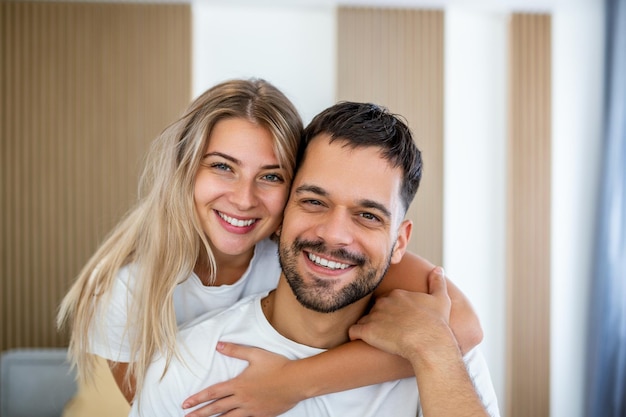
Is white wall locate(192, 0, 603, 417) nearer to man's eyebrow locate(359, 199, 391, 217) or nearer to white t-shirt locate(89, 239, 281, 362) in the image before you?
white t-shirt locate(89, 239, 281, 362)

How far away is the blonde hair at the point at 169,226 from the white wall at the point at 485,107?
250 centimetres

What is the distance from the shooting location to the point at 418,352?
1370 millimetres

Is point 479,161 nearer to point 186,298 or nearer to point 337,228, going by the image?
point 186,298

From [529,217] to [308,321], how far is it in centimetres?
318

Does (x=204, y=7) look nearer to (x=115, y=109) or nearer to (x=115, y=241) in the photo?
(x=115, y=109)

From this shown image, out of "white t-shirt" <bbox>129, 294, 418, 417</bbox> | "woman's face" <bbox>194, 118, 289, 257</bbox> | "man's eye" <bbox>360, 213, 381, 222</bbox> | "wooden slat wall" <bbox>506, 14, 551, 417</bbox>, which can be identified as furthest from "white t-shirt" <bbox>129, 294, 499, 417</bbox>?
"wooden slat wall" <bbox>506, 14, 551, 417</bbox>

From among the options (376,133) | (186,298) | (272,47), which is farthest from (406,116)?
(376,133)

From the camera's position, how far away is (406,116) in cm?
425

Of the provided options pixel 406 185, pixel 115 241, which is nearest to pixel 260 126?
pixel 406 185

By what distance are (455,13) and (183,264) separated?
3394 millimetres

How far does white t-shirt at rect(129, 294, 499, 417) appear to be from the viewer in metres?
1.46

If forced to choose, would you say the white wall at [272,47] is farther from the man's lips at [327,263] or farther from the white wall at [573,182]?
the man's lips at [327,263]

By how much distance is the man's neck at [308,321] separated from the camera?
1501 mm

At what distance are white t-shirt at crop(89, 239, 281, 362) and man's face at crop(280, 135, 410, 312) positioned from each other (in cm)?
47
